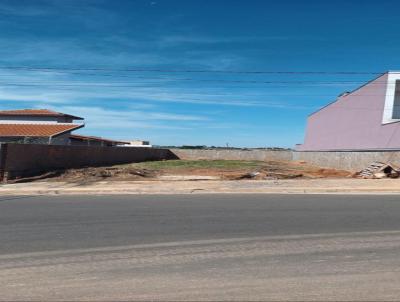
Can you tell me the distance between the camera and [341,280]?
6285 millimetres

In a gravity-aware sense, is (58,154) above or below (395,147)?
below

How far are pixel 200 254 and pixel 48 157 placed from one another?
2244cm

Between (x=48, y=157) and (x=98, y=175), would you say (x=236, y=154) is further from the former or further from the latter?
(x=98, y=175)

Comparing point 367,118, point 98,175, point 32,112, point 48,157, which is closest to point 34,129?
point 32,112

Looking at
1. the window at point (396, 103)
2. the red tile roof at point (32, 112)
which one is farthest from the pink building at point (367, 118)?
the red tile roof at point (32, 112)

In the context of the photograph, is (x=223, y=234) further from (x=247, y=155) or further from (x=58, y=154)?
(x=247, y=155)

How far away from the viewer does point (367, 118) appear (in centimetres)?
4328

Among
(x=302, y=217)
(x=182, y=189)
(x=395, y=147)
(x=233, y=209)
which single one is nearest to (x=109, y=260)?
(x=302, y=217)

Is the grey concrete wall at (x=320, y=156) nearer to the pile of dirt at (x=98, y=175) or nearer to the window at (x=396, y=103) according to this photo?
the window at (x=396, y=103)

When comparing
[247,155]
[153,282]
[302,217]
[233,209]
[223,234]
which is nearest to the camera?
[153,282]

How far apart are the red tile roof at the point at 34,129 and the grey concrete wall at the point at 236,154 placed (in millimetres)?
19686

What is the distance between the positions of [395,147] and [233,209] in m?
25.6

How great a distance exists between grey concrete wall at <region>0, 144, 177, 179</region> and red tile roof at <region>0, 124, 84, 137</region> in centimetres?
595

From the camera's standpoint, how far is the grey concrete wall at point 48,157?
24594 mm
